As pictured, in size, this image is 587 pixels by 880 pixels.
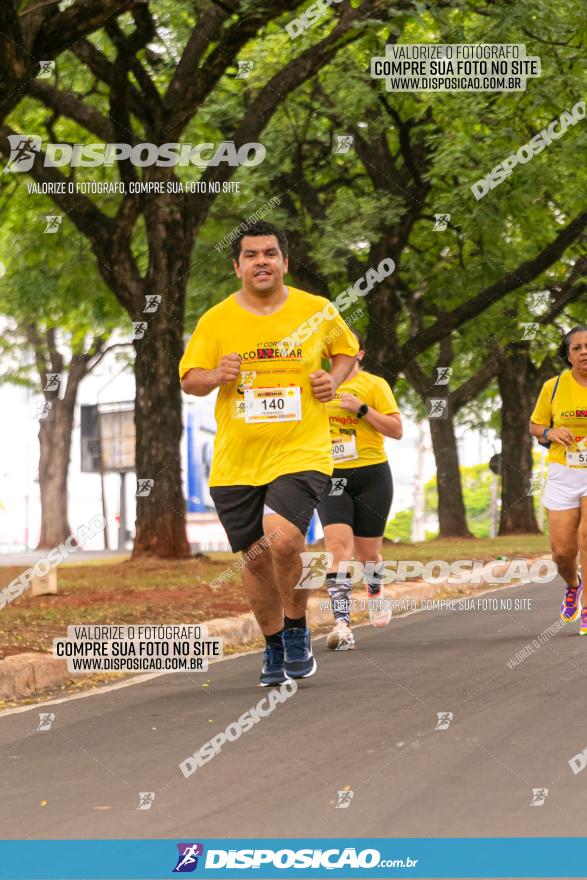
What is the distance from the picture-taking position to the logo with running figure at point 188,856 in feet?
14.9

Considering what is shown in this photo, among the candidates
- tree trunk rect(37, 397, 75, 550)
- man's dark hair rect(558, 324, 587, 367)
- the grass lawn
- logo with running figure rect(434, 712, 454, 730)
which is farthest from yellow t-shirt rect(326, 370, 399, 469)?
tree trunk rect(37, 397, 75, 550)

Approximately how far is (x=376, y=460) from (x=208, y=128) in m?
14.9

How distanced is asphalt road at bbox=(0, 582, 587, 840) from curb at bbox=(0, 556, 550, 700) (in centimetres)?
56

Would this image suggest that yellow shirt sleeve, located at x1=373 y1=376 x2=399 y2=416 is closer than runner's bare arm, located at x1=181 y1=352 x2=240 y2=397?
No

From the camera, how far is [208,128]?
25.2m

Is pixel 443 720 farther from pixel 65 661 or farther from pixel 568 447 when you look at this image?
pixel 568 447

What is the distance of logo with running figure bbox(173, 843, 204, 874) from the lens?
4539mm

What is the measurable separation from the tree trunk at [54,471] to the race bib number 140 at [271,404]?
36.2 m

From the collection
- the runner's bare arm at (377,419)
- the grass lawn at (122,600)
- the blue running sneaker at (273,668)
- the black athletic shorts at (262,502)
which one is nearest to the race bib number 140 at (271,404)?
the black athletic shorts at (262,502)

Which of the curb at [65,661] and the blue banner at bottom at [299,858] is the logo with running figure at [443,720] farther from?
the curb at [65,661]

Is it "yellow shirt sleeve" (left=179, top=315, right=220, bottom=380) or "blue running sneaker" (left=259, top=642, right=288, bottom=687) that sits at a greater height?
"yellow shirt sleeve" (left=179, top=315, right=220, bottom=380)

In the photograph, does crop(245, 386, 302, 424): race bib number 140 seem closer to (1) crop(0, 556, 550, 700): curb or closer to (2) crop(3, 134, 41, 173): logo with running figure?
(1) crop(0, 556, 550, 700): curb

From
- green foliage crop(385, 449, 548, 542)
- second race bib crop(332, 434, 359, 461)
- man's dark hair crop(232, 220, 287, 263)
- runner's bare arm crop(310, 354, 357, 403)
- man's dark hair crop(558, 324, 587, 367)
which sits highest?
man's dark hair crop(232, 220, 287, 263)

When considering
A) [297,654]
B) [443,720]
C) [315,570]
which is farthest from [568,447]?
[315,570]
